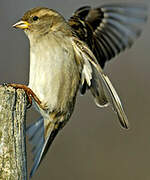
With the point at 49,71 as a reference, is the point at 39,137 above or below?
below

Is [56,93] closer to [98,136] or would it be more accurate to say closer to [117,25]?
[117,25]

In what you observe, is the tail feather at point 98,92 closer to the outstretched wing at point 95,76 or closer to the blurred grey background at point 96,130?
the outstretched wing at point 95,76

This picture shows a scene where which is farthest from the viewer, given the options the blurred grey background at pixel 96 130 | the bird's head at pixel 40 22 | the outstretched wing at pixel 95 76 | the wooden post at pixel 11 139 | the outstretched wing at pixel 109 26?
the blurred grey background at pixel 96 130

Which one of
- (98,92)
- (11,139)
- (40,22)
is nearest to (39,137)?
(98,92)

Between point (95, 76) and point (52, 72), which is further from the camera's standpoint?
point (95, 76)

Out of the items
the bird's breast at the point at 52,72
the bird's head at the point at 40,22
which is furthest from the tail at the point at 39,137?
the bird's head at the point at 40,22

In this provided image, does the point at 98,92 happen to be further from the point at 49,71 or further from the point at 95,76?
the point at 49,71
